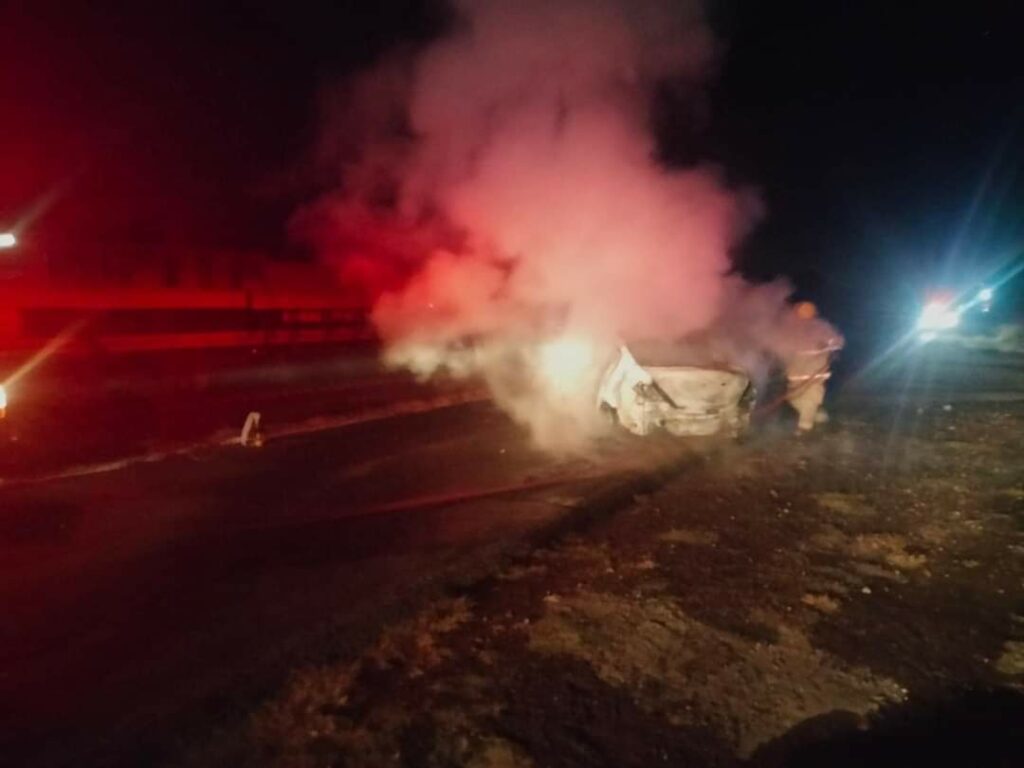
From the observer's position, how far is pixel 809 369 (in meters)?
11.0

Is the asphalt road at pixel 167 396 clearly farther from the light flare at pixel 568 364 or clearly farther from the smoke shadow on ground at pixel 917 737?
the smoke shadow on ground at pixel 917 737

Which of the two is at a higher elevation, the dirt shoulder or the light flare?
the light flare

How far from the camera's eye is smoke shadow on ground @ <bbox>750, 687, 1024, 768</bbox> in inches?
137

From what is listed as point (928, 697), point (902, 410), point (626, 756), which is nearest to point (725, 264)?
point (902, 410)

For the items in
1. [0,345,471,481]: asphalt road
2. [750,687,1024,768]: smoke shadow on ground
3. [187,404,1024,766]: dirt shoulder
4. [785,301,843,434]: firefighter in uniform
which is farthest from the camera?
[785,301,843,434]: firefighter in uniform

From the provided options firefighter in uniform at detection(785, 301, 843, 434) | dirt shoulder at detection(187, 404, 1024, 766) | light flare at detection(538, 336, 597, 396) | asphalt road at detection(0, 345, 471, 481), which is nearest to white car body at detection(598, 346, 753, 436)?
firefighter in uniform at detection(785, 301, 843, 434)

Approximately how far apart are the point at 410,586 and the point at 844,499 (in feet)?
13.4

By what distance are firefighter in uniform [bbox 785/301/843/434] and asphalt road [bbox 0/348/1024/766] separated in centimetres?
251

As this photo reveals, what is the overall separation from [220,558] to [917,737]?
462 centimetres

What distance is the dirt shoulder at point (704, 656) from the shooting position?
3.60 meters

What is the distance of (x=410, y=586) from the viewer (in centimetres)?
548

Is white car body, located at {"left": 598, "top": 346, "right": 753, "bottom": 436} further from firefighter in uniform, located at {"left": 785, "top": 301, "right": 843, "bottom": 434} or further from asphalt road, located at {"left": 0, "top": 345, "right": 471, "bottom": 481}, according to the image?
asphalt road, located at {"left": 0, "top": 345, "right": 471, "bottom": 481}

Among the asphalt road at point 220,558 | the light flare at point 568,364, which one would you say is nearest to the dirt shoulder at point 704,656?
the asphalt road at point 220,558

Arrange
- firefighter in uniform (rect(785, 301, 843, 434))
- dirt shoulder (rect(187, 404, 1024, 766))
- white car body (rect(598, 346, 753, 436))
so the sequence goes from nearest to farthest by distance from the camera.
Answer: dirt shoulder (rect(187, 404, 1024, 766))
white car body (rect(598, 346, 753, 436))
firefighter in uniform (rect(785, 301, 843, 434))
